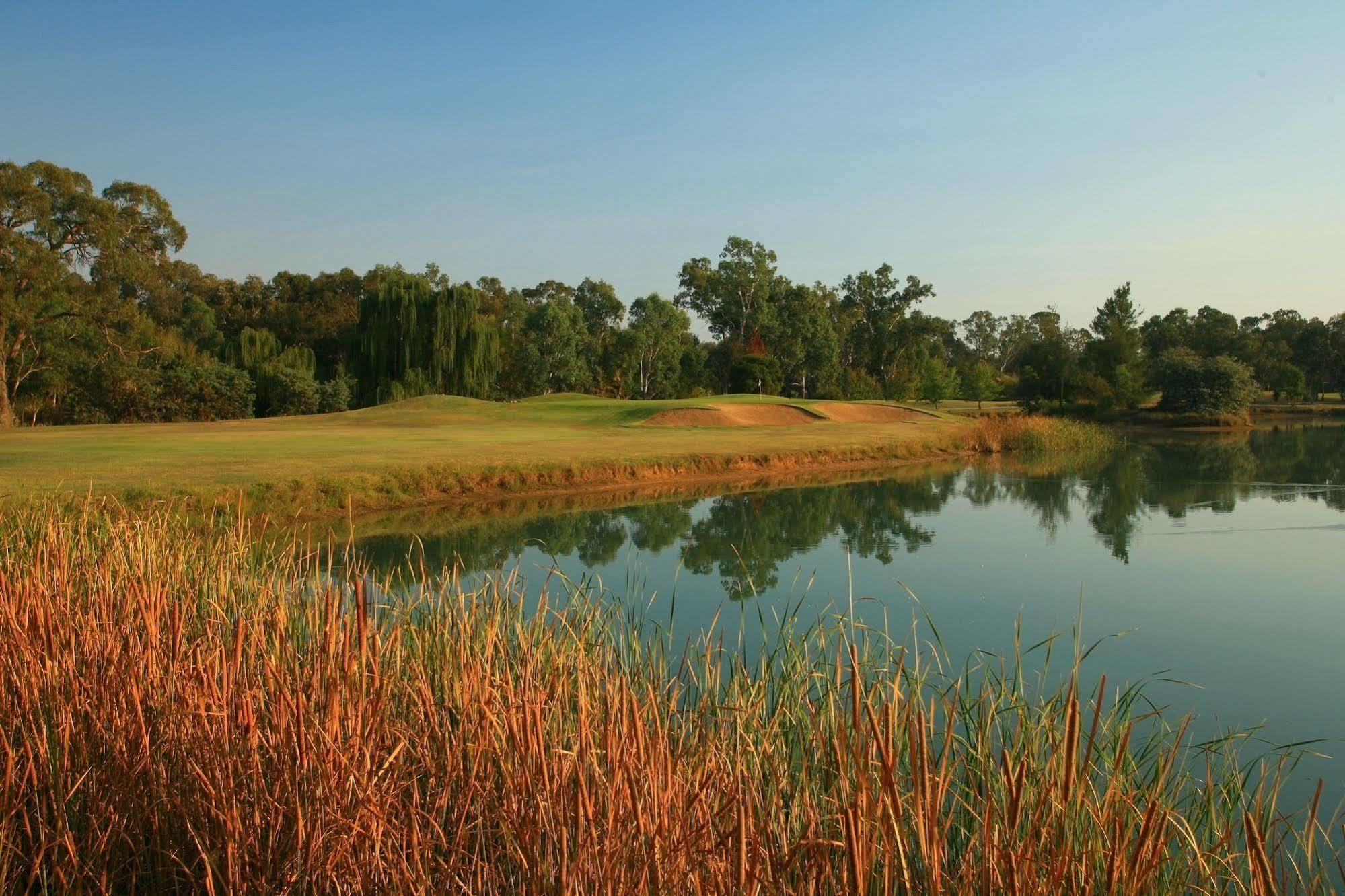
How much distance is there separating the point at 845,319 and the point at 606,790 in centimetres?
6711

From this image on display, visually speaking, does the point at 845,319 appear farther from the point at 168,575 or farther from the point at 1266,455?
the point at 168,575

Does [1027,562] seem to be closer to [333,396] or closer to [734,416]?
[734,416]

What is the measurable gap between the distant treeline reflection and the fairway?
10.5 ft

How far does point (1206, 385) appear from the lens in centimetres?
4597

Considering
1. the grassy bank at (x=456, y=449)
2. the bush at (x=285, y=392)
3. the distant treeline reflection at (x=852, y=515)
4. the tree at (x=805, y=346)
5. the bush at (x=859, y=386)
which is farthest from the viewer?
the tree at (x=805, y=346)

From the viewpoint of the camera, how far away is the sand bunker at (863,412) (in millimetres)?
37969

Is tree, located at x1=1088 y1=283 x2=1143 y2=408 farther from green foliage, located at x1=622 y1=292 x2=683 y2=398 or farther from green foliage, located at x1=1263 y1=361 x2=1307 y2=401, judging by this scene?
green foliage, located at x1=622 y1=292 x2=683 y2=398

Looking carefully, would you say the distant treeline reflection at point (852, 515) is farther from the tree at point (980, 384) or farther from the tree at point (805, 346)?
the tree at point (805, 346)

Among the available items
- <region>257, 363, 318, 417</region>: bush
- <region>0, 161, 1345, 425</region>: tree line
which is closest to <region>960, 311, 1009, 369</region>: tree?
<region>0, 161, 1345, 425</region>: tree line

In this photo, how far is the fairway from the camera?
1694 centimetres

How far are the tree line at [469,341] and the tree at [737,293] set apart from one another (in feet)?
0.47

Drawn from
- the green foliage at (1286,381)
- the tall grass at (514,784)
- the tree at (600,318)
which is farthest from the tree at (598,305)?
the tall grass at (514,784)

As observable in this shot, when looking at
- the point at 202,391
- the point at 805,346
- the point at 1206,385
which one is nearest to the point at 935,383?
the point at 805,346

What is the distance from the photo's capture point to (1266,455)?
29.1 metres
